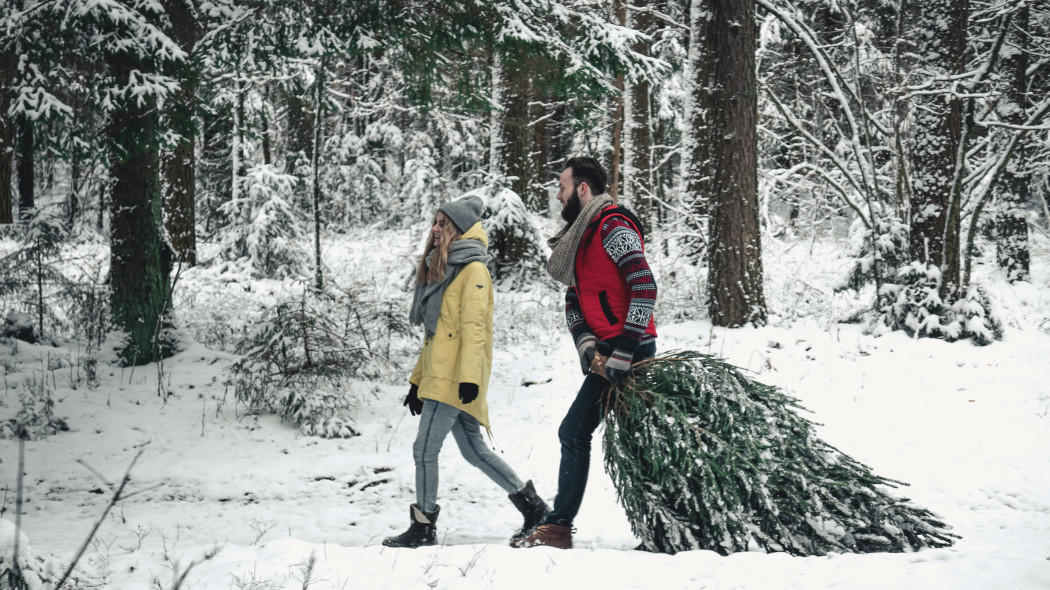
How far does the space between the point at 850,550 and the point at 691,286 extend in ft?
22.5

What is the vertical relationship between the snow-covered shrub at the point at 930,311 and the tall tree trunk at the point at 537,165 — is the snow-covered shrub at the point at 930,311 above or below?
below

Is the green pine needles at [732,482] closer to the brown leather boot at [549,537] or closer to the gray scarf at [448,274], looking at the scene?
the brown leather boot at [549,537]

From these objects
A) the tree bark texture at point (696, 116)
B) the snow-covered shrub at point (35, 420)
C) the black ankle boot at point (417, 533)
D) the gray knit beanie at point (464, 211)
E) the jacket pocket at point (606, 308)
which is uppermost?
the tree bark texture at point (696, 116)

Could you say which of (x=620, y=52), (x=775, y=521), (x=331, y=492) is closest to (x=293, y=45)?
(x=620, y=52)

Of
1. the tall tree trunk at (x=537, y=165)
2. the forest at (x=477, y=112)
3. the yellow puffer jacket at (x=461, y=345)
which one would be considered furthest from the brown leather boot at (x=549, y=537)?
the tall tree trunk at (x=537, y=165)

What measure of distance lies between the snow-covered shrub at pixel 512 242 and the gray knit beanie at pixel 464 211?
698cm

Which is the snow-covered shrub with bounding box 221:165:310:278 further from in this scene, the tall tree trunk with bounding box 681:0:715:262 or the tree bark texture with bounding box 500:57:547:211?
the tall tree trunk with bounding box 681:0:715:262

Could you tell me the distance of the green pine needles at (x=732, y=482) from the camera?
353 centimetres

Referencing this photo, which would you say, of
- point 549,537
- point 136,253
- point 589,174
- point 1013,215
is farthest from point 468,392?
point 1013,215

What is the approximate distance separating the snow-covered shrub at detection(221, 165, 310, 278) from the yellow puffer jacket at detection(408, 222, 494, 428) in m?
10.9

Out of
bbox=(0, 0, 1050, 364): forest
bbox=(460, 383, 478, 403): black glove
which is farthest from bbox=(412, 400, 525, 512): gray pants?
bbox=(0, 0, 1050, 364): forest

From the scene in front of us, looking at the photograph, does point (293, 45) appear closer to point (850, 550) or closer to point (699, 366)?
point (699, 366)

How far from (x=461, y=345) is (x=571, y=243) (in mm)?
898

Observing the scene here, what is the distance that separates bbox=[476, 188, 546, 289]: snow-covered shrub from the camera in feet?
37.7
